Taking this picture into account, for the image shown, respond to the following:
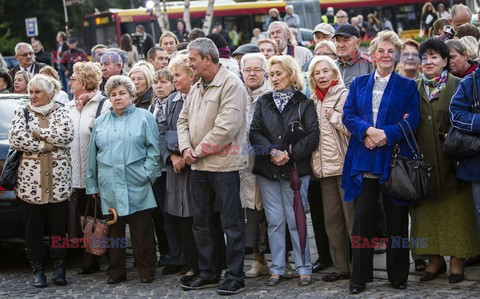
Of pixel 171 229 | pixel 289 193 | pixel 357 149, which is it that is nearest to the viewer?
pixel 357 149

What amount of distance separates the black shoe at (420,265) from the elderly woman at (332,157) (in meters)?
0.62

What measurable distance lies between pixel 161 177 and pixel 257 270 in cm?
134

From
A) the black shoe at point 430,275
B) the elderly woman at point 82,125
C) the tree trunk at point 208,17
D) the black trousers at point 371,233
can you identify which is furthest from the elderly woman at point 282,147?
the tree trunk at point 208,17

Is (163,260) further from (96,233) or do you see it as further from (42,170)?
(42,170)

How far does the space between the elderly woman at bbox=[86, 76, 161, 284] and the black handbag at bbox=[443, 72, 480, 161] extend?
8.83ft

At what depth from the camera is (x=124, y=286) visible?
845 cm

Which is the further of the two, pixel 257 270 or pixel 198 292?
pixel 257 270

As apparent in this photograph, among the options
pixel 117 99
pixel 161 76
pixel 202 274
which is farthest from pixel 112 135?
pixel 202 274

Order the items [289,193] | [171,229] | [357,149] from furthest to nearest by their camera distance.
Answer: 1. [171,229]
2. [289,193]
3. [357,149]

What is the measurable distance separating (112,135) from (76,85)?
999 millimetres

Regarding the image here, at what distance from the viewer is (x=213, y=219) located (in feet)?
27.0

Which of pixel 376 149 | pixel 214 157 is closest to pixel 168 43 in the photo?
pixel 214 157

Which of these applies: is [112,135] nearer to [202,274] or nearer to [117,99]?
[117,99]

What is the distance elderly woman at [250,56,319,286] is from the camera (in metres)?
8.00
